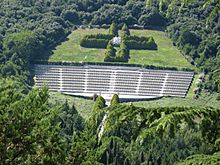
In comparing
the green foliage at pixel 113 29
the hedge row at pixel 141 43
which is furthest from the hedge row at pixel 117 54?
the green foliage at pixel 113 29

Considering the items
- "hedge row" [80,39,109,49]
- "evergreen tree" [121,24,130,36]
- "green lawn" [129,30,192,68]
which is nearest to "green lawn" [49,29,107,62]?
"hedge row" [80,39,109,49]

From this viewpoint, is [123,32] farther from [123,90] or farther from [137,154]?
[137,154]

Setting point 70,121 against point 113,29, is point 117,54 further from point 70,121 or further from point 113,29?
point 70,121

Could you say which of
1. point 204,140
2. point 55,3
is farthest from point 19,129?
point 55,3

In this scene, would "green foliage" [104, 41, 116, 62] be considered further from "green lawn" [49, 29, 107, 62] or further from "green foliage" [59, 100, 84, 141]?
"green foliage" [59, 100, 84, 141]

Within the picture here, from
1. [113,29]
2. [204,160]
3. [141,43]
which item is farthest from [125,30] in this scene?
[204,160]

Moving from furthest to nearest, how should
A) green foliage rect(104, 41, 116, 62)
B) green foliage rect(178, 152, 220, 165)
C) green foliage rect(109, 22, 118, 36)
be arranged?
green foliage rect(109, 22, 118, 36) → green foliage rect(104, 41, 116, 62) → green foliage rect(178, 152, 220, 165)
